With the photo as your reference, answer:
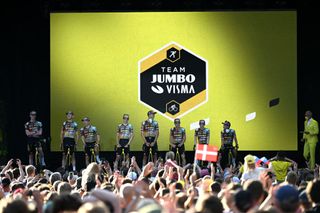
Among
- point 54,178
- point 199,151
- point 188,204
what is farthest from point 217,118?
point 188,204

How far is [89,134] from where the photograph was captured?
24297 millimetres

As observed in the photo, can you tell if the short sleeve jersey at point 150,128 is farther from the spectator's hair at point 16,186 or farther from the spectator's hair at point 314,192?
the spectator's hair at point 314,192

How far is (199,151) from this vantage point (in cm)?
1466

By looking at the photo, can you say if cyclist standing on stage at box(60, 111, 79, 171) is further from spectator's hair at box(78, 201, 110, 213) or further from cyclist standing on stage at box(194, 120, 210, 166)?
spectator's hair at box(78, 201, 110, 213)

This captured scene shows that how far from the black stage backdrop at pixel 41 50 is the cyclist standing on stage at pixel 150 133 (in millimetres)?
1177

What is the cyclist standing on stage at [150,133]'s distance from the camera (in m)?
24.2

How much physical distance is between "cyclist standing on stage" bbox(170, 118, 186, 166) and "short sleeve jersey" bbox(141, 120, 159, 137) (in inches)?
16.1

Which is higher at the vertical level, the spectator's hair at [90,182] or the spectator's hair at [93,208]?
the spectator's hair at [93,208]

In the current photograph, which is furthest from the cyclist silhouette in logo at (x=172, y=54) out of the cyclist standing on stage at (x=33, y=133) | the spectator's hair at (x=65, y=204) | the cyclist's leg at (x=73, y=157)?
the spectator's hair at (x=65, y=204)

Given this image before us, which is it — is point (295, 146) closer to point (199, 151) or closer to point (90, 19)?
point (90, 19)

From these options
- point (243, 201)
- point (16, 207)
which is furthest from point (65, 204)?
point (243, 201)

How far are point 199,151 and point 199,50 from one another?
10.6m

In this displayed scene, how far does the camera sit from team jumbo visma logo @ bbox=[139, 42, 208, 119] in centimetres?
2505

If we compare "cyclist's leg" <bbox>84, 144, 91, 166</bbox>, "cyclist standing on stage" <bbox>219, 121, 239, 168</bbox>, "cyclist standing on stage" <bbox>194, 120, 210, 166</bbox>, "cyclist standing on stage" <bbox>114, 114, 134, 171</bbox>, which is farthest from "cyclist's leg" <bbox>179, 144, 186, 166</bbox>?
"cyclist's leg" <bbox>84, 144, 91, 166</bbox>
